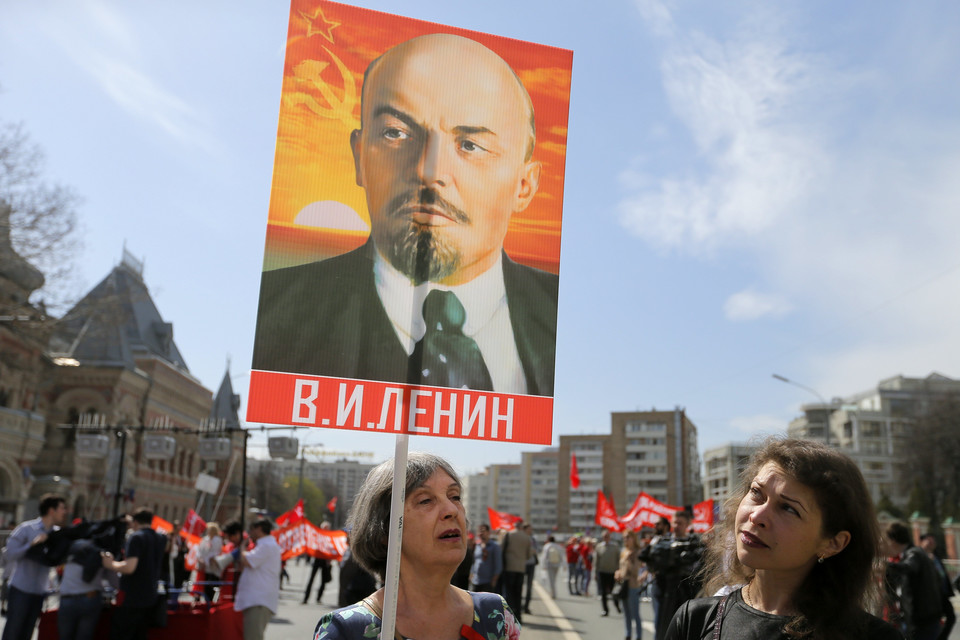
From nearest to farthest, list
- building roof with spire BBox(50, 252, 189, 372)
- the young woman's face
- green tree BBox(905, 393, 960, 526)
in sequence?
1. the young woman's face
2. building roof with spire BBox(50, 252, 189, 372)
3. green tree BBox(905, 393, 960, 526)

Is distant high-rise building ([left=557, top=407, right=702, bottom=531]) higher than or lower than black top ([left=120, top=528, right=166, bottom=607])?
higher

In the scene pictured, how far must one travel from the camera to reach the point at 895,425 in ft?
360

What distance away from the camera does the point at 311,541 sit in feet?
57.5

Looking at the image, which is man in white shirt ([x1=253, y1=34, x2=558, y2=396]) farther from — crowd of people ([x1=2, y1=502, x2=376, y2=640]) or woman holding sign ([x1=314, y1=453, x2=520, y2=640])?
crowd of people ([x1=2, y1=502, x2=376, y2=640])

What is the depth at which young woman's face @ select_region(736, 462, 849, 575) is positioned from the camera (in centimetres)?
232

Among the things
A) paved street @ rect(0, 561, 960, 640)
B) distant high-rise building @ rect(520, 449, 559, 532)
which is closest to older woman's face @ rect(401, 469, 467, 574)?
paved street @ rect(0, 561, 960, 640)

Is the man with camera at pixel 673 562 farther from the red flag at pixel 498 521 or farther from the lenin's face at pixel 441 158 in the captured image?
the red flag at pixel 498 521

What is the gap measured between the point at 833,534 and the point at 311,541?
646 inches

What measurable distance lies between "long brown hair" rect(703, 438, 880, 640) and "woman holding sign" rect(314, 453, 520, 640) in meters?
0.87

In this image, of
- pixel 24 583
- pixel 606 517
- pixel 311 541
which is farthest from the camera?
pixel 606 517

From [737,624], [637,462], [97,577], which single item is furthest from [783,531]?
[637,462]

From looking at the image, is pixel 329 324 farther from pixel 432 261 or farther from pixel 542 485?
pixel 542 485

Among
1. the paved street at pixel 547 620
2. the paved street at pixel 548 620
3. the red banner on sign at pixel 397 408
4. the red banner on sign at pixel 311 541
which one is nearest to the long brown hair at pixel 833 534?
the red banner on sign at pixel 397 408

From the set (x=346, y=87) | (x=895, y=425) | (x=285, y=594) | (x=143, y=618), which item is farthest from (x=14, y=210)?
(x=895, y=425)
